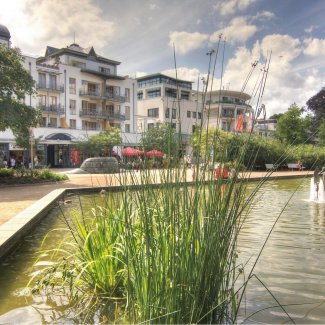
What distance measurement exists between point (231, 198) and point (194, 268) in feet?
1.74

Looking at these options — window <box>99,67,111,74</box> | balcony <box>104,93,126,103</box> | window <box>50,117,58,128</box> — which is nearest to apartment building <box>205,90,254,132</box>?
window <box>50,117,58,128</box>

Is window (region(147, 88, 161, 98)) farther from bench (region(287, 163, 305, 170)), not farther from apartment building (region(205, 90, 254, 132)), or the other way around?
apartment building (region(205, 90, 254, 132))

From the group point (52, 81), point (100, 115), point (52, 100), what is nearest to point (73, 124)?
point (52, 100)

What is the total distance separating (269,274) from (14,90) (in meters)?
14.0

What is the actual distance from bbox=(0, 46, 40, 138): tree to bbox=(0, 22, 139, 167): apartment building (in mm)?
17437

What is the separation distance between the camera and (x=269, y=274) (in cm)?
441

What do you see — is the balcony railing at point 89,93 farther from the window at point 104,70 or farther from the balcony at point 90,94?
the window at point 104,70

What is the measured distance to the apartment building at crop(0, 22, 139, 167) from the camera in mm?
36094

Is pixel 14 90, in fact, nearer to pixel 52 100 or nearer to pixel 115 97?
pixel 52 100

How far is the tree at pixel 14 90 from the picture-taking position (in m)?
15.0

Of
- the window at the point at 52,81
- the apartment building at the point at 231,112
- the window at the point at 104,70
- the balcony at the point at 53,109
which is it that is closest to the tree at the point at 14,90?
the apartment building at the point at 231,112

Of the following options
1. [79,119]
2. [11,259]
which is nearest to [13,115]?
[11,259]

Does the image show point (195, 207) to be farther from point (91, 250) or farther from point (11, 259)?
point (11, 259)

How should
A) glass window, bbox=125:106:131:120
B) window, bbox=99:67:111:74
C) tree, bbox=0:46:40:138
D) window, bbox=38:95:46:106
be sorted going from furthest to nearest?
glass window, bbox=125:106:131:120
window, bbox=99:67:111:74
window, bbox=38:95:46:106
tree, bbox=0:46:40:138
